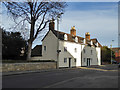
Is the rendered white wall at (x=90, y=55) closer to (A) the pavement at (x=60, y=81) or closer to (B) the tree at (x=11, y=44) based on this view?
(B) the tree at (x=11, y=44)

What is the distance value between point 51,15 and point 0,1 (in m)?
9.64

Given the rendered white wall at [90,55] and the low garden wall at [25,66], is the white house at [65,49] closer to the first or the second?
the rendered white wall at [90,55]

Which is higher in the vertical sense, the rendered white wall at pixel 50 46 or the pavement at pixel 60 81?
the rendered white wall at pixel 50 46

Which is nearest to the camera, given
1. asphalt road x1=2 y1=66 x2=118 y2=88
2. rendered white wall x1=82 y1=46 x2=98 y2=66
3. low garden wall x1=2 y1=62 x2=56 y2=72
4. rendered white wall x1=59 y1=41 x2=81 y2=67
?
asphalt road x1=2 y1=66 x2=118 y2=88

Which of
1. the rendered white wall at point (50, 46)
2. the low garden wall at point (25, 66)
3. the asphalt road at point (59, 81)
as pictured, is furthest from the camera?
the rendered white wall at point (50, 46)

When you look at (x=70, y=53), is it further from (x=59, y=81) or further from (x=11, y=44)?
(x=59, y=81)

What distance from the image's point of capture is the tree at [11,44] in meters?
35.5

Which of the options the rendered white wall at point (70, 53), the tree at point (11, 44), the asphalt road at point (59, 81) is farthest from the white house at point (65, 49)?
the asphalt road at point (59, 81)

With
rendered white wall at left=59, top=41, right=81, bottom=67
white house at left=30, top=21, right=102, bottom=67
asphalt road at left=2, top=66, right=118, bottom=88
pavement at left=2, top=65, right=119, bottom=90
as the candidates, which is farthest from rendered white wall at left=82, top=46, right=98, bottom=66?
asphalt road at left=2, top=66, right=118, bottom=88

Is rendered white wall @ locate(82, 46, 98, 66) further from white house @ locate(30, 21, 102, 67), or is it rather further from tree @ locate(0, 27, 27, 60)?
Answer: tree @ locate(0, 27, 27, 60)

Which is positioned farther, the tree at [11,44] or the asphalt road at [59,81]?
the tree at [11,44]

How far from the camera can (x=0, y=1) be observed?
67.0ft

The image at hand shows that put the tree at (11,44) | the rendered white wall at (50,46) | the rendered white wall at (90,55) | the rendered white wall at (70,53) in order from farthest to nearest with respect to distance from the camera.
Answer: the rendered white wall at (90,55) → the tree at (11,44) → the rendered white wall at (50,46) → the rendered white wall at (70,53)

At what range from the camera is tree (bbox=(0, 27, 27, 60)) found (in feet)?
116
